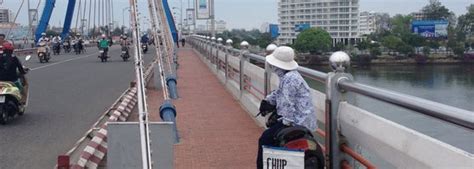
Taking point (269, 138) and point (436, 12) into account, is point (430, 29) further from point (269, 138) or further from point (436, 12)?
point (269, 138)

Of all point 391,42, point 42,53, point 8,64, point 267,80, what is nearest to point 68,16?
point 42,53

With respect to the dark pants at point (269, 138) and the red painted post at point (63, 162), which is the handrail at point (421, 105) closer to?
the dark pants at point (269, 138)

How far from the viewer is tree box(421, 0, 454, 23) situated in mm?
11742

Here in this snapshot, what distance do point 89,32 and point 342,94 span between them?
9909cm

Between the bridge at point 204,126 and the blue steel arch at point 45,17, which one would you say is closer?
the bridge at point 204,126

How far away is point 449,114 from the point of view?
3613 mm

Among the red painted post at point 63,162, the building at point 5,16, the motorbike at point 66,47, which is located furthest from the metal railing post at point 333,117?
the motorbike at point 66,47

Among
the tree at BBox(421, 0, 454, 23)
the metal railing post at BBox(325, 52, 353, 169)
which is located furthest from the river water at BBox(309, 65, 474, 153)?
the metal railing post at BBox(325, 52, 353, 169)

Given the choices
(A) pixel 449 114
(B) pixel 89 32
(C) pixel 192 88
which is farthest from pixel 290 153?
(B) pixel 89 32

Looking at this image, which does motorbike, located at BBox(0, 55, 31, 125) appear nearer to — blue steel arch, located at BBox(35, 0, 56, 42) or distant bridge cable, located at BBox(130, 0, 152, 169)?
distant bridge cable, located at BBox(130, 0, 152, 169)

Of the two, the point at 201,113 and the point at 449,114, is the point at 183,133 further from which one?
the point at 449,114

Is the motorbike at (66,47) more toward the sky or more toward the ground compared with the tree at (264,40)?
more toward the ground

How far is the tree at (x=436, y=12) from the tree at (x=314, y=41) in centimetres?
376

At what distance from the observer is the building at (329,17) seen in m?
9.27
